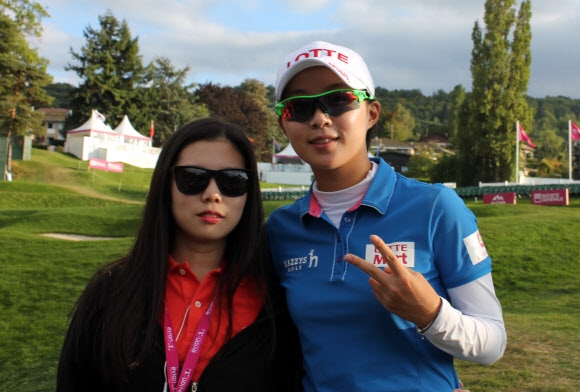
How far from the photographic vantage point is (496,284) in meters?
11.0

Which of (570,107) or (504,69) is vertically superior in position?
(570,107)

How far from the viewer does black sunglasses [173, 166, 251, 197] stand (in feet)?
8.02

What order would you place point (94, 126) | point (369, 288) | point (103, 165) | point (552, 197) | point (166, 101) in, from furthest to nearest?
point (166, 101), point (94, 126), point (103, 165), point (552, 197), point (369, 288)

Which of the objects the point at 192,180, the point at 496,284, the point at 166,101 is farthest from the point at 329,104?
the point at 166,101

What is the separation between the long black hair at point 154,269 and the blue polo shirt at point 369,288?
288mm

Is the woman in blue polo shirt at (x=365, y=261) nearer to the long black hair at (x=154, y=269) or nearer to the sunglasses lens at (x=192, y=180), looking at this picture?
the long black hair at (x=154, y=269)

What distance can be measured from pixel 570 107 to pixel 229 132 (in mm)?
214259

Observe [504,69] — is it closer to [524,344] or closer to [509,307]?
[509,307]

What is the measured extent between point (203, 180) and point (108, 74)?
66742 mm

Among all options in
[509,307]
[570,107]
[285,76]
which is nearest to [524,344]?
[509,307]

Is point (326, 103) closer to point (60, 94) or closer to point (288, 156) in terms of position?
point (288, 156)

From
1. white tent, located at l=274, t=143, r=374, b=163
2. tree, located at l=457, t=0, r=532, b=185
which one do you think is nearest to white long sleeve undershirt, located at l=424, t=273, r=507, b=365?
tree, located at l=457, t=0, r=532, b=185

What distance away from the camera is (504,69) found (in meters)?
42.6

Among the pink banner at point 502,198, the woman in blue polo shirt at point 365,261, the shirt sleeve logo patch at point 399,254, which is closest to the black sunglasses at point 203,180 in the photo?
the woman in blue polo shirt at point 365,261
